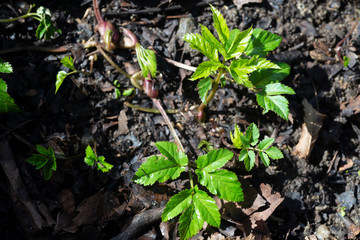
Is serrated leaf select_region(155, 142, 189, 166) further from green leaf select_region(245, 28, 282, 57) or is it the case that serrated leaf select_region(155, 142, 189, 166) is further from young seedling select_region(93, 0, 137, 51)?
young seedling select_region(93, 0, 137, 51)

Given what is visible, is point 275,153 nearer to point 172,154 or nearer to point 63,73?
point 172,154

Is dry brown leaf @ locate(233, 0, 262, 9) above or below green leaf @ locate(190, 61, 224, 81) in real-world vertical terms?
above

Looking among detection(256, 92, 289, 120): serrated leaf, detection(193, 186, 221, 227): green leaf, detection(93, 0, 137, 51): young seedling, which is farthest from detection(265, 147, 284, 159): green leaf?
detection(93, 0, 137, 51): young seedling

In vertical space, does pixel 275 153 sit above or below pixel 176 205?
above

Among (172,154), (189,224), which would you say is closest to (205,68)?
(172,154)

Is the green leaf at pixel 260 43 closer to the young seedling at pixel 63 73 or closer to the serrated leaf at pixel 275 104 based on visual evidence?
the serrated leaf at pixel 275 104

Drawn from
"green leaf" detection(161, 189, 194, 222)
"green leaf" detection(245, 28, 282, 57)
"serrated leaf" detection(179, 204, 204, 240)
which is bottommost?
"serrated leaf" detection(179, 204, 204, 240)
